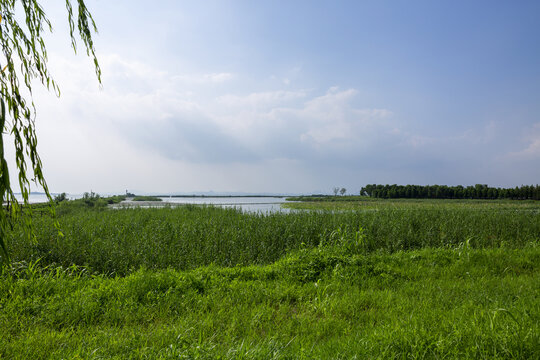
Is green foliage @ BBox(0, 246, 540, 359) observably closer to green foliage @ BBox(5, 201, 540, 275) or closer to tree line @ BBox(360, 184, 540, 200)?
green foliage @ BBox(5, 201, 540, 275)

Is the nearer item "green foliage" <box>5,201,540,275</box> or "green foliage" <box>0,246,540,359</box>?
"green foliage" <box>0,246,540,359</box>

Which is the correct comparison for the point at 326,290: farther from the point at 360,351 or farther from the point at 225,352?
the point at 225,352

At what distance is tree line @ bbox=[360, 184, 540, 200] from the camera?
59531mm

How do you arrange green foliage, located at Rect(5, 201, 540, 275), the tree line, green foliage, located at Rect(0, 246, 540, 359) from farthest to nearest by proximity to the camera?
the tree line < green foliage, located at Rect(5, 201, 540, 275) < green foliage, located at Rect(0, 246, 540, 359)

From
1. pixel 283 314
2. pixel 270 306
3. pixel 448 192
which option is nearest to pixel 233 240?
pixel 270 306

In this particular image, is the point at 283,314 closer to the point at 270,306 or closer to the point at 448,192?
the point at 270,306

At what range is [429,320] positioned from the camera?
10.8 feet

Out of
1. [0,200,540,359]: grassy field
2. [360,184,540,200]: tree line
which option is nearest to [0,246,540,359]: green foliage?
[0,200,540,359]: grassy field

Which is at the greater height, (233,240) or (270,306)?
(233,240)

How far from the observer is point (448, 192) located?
67.2 m

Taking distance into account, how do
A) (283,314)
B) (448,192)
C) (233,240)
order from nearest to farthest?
(283,314)
(233,240)
(448,192)

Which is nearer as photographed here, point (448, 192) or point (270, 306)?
point (270, 306)

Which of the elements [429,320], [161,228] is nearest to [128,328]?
[429,320]

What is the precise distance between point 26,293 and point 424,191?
7508 cm
